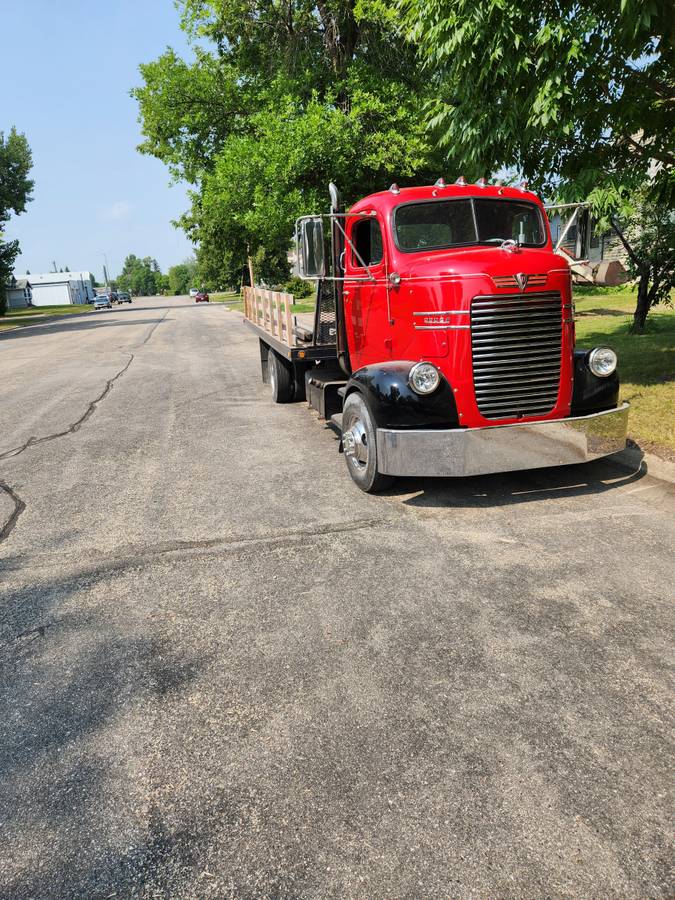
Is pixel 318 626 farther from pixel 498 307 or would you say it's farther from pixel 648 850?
pixel 498 307

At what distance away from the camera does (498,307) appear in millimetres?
4883

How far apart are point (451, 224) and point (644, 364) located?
5166 mm

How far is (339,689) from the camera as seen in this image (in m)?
2.89

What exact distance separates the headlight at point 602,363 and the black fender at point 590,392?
36 millimetres

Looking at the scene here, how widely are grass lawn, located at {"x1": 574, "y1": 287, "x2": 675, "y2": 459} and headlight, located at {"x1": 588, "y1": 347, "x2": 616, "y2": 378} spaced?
3.49 ft

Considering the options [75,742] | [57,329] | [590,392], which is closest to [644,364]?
[590,392]

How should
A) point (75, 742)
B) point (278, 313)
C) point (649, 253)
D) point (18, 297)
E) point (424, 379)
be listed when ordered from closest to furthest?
point (75, 742) < point (424, 379) < point (278, 313) < point (649, 253) < point (18, 297)

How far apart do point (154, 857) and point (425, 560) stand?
247 centimetres

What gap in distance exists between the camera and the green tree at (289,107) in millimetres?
15750

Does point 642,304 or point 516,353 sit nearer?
point 516,353

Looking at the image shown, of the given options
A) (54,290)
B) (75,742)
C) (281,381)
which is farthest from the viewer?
(54,290)

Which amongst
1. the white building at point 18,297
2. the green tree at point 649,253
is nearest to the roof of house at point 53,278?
the white building at point 18,297

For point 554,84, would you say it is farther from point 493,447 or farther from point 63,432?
point 63,432

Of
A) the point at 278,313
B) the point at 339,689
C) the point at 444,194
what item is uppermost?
the point at 444,194
